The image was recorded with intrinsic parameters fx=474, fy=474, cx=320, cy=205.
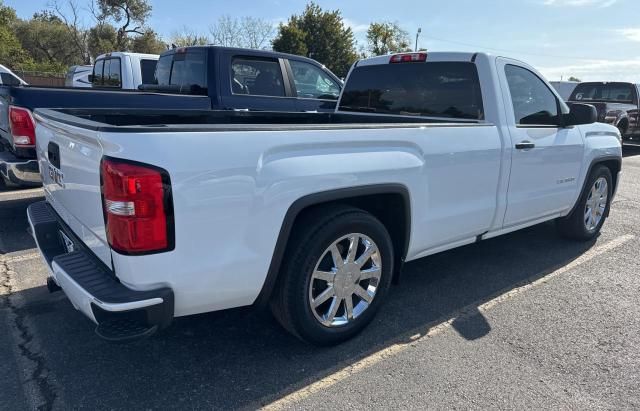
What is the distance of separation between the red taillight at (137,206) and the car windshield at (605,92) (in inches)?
599

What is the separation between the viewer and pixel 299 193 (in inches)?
97.1

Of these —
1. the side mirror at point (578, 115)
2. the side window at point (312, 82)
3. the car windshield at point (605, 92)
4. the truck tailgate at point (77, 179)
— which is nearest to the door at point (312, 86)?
the side window at point (312, 82)

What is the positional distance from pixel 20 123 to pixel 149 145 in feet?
11.7

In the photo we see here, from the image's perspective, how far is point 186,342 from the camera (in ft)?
9.82

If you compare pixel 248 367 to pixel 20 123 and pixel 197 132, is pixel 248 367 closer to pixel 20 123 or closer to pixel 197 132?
pixel 197 132

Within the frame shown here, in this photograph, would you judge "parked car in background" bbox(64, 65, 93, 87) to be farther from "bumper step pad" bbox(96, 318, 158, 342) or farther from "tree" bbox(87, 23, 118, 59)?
"tree" bbox(87, 23, 118, 59)

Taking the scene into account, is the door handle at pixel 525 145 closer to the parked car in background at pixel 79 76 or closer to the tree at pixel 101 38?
the parked car in background at pixel 79 76

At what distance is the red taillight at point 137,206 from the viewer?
2.02 meters

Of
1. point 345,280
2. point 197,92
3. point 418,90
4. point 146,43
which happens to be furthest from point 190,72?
point 146,43

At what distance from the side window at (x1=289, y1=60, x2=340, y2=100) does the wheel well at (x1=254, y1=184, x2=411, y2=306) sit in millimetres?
4118

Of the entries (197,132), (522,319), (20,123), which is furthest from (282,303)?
(20,123)

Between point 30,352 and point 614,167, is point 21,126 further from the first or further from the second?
point 614,167

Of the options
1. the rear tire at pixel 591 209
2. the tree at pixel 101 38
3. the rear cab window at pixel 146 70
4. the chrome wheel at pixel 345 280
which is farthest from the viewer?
the tree at pixel 101 38

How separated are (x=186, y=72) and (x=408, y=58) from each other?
136 inches
